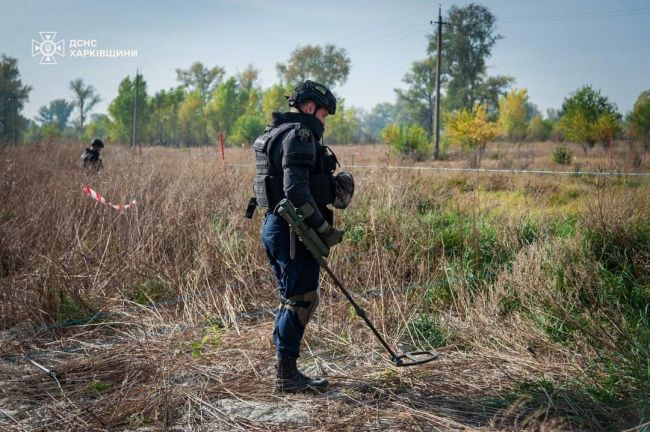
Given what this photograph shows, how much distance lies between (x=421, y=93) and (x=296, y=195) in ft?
211

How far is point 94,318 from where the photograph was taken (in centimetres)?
505

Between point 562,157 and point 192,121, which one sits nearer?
point 562,157

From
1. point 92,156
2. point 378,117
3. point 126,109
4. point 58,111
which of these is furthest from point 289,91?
point 378,117

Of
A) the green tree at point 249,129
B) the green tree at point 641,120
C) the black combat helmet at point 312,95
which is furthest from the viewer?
the green tree at point 249,129

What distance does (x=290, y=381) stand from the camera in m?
3.73

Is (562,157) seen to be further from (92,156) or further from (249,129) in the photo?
(249,129)

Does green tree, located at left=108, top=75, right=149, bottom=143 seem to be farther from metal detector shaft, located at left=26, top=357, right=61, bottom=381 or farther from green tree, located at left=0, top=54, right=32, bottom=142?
metal detector shaft, located at left=26, top=357, right=61, bottom=381

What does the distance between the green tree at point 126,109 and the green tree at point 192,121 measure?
5.92 meters

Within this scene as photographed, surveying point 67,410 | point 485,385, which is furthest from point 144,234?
point 485,385

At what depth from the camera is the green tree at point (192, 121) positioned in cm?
5925

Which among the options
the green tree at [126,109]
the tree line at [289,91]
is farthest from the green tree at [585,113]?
the green tree at [126,109]

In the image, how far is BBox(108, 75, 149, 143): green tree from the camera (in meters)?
52.2

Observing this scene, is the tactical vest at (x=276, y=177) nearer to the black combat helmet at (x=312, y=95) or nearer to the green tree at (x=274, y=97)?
the black combat helmet at (x=312, y=95)

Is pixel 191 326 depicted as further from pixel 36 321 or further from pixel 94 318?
pixel 36 321
